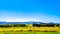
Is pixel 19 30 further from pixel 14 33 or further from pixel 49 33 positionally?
pixel 49 33

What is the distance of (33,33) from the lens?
44.3ft

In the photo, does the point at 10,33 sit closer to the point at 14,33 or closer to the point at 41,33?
the point at 14,33

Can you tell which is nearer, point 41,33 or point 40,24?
point 41,33

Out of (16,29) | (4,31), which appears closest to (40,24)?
(16,29)

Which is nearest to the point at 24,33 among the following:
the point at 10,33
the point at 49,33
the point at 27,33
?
the point at 27,33

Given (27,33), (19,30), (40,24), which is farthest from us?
(40,24)

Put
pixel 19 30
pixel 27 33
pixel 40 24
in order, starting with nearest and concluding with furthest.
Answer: pixel 27 33 < pixel 19 30 < pixel 40 24

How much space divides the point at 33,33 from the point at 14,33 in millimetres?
1562

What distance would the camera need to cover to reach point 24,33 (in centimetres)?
1360

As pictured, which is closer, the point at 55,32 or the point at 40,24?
the point at 55,32

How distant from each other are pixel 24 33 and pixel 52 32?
2.40m

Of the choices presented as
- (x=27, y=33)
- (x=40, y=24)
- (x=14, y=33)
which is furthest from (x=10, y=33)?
(x=40, y=24)

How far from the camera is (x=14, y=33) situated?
13789mm

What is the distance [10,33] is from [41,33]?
2.49 meters
